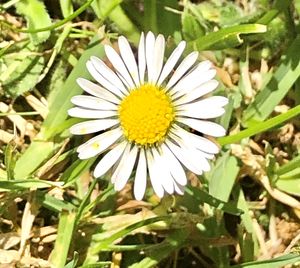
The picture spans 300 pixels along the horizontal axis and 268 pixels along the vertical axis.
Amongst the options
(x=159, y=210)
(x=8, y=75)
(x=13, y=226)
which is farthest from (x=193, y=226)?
(x=8, y=75)

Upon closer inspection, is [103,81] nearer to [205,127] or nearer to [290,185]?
[205,127]

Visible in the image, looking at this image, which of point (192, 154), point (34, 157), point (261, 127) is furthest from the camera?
point (34, 157)

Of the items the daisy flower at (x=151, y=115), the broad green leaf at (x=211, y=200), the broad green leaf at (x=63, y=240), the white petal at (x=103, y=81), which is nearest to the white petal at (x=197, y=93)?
the daisy flower at (x=151, y=115)

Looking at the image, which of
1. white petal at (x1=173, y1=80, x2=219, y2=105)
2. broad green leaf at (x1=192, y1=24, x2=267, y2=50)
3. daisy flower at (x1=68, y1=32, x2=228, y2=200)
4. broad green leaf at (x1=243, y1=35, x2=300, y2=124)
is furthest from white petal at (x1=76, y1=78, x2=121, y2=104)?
broad green leaf at (x1=243, y1=35, x2=300, y2=124)

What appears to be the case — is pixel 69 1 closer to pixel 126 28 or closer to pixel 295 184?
pixel 126 28

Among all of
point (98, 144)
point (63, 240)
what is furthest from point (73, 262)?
point (98, 144)

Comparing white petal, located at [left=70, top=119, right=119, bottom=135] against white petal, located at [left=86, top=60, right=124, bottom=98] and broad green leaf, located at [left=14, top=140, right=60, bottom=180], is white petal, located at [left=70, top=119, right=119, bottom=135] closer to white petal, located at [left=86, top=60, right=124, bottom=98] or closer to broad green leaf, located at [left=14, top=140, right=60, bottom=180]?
white petal, located at [left=86, top=60, right=124, bottom=98]
